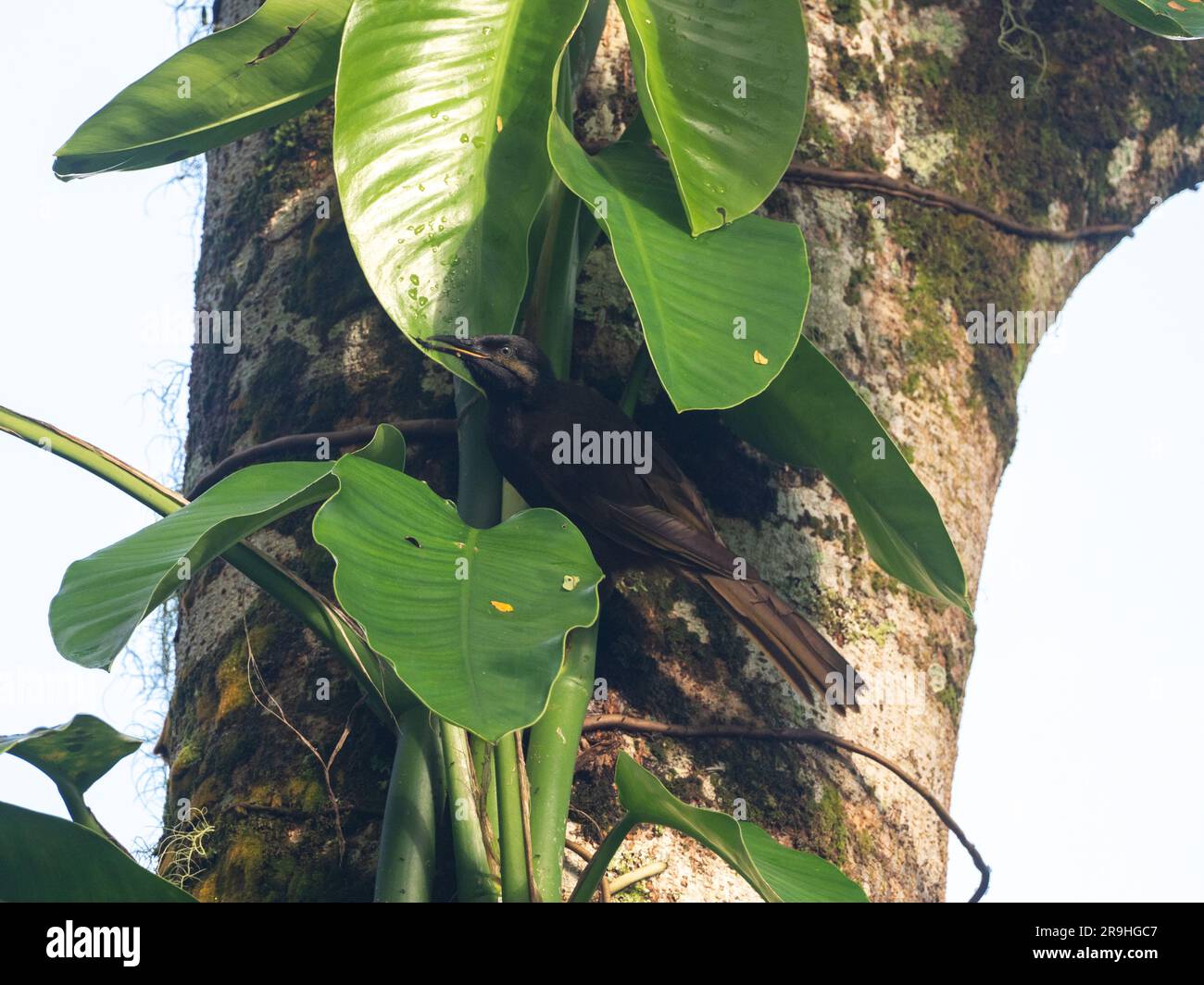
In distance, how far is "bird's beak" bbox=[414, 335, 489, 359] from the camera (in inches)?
61.0

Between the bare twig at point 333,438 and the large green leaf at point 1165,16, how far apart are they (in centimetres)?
122

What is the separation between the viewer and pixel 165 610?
2.58 metres

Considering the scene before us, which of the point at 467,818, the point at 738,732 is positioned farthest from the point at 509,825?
the point at 738,732

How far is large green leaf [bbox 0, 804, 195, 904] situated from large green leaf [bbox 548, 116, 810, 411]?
0.78 meters

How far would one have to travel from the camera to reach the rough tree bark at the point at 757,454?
Result: 166cm

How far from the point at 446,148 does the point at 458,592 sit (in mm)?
643

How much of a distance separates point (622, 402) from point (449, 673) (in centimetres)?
77

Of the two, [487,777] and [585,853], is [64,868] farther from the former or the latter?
[585,853]

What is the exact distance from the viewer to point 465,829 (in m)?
1.48

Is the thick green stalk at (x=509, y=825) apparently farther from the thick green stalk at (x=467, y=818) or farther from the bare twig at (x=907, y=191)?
the bare twig at (x=907, y=191)

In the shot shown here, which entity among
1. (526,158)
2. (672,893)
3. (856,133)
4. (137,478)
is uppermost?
(856,133)

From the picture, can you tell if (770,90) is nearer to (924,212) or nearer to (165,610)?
(924,212)
